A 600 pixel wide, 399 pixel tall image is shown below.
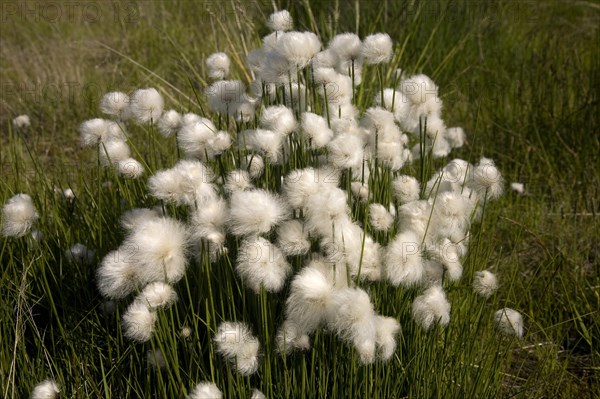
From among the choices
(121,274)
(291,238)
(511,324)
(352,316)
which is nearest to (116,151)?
(121,274)

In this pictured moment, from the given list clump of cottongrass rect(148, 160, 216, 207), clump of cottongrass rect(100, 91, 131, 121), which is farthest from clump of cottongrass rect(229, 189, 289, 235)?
clump of cottongrass rect(100, 91, 131, 121)

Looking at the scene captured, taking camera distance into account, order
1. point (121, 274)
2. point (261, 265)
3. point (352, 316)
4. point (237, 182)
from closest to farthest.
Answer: point (352, 316)
point (261, 265)
point (121, 274)
point (237, 182)

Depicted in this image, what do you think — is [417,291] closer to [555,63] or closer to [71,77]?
[555,63]

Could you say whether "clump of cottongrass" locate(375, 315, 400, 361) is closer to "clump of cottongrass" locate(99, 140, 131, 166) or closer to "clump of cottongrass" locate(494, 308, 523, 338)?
"clump of cottongrass" locate(494, 308, 523, 338)

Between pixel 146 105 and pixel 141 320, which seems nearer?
pixel 141 320

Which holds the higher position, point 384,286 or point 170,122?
point 170,122

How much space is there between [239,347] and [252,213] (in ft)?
1.17

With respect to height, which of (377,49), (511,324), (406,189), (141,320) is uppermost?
(377,49)

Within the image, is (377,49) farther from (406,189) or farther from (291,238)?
(291,238)

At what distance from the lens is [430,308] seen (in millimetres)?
1796

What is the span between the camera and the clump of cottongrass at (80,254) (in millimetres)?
2395

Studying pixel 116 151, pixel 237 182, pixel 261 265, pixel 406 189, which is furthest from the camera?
pixel 116 151

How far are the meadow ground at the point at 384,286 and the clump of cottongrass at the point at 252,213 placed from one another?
0.26 meters

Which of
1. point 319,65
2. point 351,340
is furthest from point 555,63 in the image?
point 351,340
